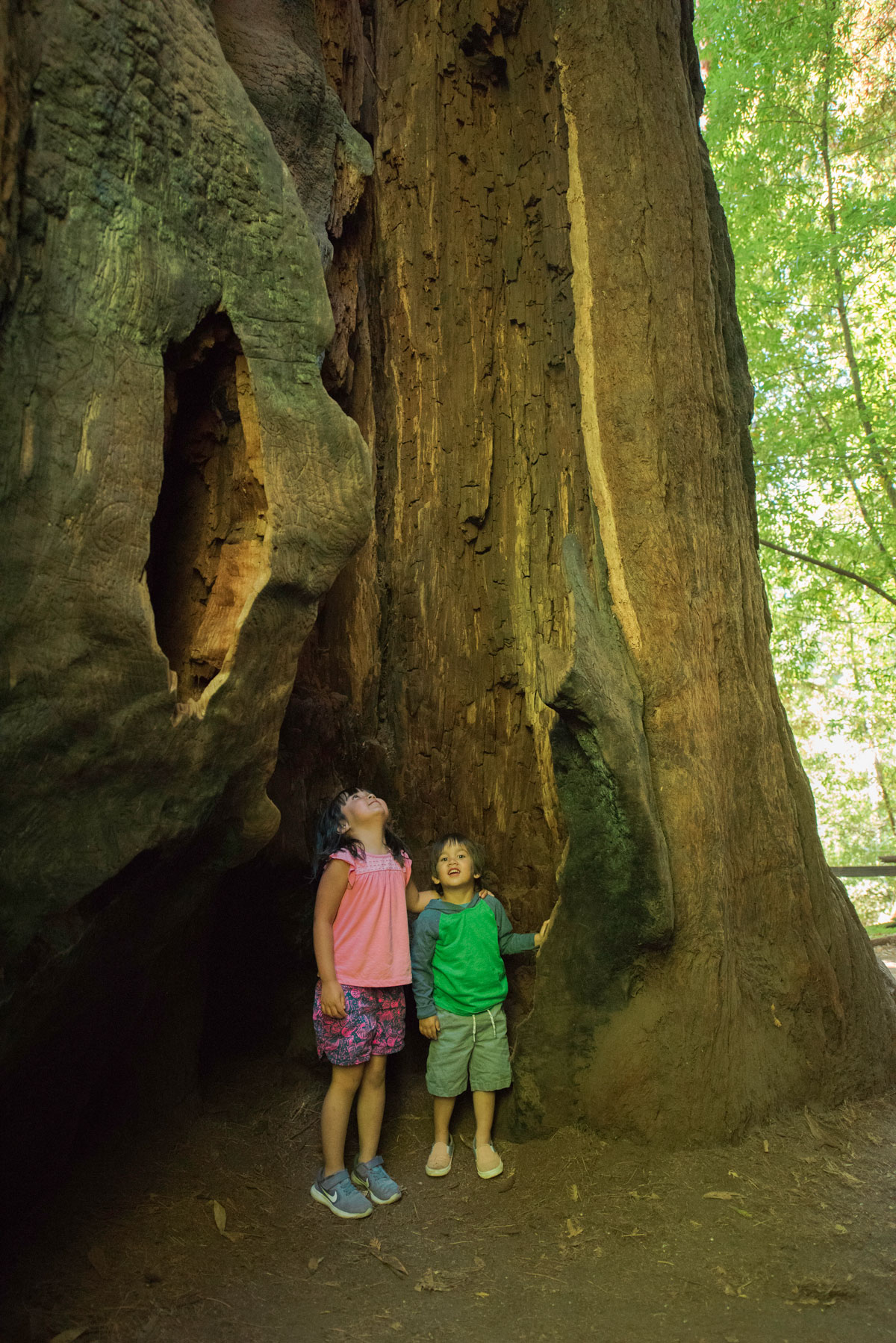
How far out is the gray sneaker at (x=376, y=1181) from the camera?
294 cm

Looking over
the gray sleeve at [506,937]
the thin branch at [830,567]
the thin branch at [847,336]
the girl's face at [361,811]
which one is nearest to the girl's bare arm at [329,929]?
the girl's face at [361,811]

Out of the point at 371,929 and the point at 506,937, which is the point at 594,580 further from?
the point at 371,929

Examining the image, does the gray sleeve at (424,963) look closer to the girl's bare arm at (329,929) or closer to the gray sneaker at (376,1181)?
the girl's bare arm at (329,929)

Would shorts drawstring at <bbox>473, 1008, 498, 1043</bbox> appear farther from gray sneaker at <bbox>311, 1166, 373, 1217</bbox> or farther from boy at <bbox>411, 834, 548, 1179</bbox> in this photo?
gray sneaker at <bbox>311, 1166, 373, 1217</bbox>

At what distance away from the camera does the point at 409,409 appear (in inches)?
159

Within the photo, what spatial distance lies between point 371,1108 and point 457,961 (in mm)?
563

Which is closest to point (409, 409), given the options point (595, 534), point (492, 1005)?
point (595, 534)

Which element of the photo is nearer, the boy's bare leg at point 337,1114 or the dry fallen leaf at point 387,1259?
the dry fallen leaf at point 387,1259

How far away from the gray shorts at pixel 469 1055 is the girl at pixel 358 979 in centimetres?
19

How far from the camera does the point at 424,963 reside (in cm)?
332

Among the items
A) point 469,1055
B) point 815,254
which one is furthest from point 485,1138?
point 815,254

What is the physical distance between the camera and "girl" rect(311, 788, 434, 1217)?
300 centimetres

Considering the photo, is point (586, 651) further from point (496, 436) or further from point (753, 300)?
point (753, 300)

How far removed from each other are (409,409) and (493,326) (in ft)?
1.76
